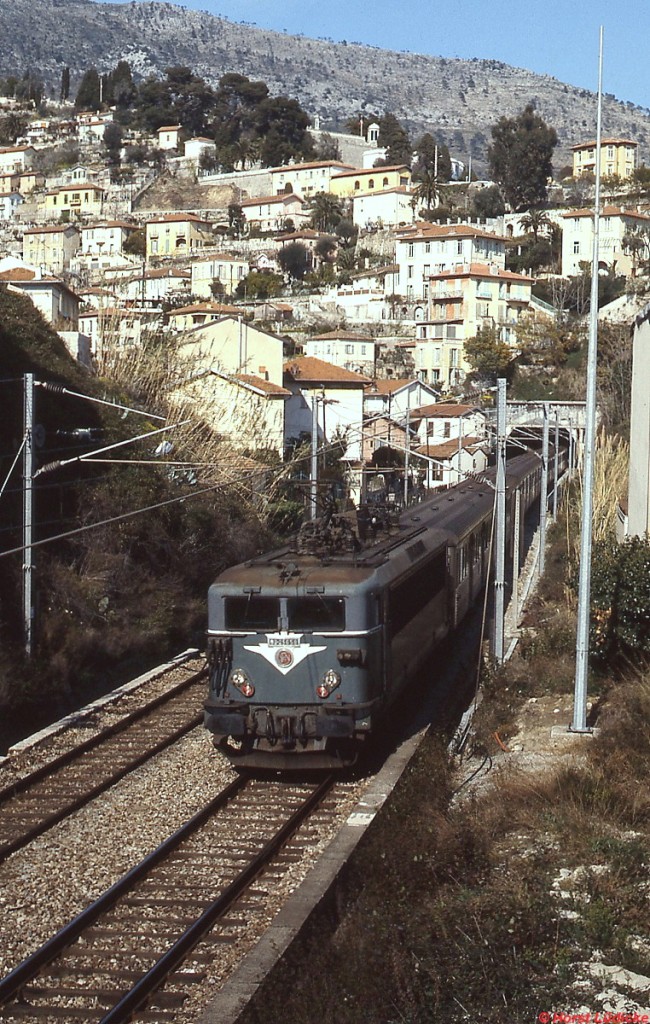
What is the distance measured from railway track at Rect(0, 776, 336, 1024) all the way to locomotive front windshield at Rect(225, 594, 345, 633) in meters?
1.88

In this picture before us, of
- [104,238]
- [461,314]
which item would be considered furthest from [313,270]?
[461,314]

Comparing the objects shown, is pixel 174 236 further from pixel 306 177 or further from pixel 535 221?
pixel 535 221

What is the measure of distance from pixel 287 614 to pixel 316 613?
33cm

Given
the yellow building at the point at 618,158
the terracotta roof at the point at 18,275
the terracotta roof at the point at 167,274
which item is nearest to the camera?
the terracotta roof at the point at 18,275

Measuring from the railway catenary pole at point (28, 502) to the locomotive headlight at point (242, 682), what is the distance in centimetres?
523

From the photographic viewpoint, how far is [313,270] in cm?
11969

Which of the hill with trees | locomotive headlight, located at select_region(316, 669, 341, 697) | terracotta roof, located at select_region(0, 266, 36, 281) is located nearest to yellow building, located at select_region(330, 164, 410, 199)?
terracotta roof, located at select_region(0, 266, 36, 281)

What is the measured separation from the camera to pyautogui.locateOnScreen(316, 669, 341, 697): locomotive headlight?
1449cm

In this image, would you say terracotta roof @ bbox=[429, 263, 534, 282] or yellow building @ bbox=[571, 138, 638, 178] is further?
yellow building @ bbox=[571, 138, 638, 178]

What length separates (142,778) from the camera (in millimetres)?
15570

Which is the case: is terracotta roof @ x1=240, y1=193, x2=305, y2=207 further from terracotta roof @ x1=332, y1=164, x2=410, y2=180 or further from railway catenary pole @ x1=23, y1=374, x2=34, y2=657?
railway catenary pole @ x1=23, y1=374, x2=34, y2=657

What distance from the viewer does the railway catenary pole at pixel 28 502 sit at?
19.2m

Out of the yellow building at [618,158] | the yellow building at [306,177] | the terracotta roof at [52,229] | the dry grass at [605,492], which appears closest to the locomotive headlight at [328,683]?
the dry grass at [605,492]

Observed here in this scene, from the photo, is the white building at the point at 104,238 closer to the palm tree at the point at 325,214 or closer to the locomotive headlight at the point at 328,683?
the palm tree at the point at 325,214
